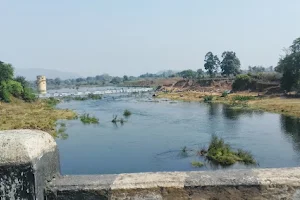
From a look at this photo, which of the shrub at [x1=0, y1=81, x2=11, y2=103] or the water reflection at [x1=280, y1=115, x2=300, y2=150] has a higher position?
the shrub at [x1=0, y1=81, x2=11, y2=103]

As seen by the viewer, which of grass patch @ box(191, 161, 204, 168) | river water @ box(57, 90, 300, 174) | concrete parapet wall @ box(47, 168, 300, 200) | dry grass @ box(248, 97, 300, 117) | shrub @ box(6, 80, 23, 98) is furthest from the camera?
shrub @ box(6, 80, 23, 98)

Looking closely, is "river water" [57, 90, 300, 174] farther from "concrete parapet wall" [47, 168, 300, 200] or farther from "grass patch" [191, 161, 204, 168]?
"concrete parapet wall" [47, 168, 300, 200]

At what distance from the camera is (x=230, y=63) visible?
103812 mm

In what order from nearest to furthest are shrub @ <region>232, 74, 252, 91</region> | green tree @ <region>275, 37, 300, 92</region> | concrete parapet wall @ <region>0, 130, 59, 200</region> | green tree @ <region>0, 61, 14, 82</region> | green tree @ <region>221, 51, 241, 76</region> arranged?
concrete parapet wall @ <region>0, 130, 59, 200</region> → green tree @ <region>275, 37, 300, 92</region> → green tree @ <region>0, 61, 14, 82</region> → shrub @ <region>232, 74, 252, 91</region> → green tree @ <region>221, 51, 241, 76</region>

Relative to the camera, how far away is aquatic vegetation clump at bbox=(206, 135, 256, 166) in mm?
20750

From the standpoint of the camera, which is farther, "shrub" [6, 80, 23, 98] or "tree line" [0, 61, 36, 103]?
"shrub" [6, 80, 23, 98]

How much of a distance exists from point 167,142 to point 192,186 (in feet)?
80.5

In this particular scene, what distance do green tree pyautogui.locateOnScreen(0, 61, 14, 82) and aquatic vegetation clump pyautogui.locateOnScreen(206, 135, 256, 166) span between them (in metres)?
51.8

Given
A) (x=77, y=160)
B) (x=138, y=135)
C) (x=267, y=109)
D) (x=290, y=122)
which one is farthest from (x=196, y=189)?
(x=267, y=109)

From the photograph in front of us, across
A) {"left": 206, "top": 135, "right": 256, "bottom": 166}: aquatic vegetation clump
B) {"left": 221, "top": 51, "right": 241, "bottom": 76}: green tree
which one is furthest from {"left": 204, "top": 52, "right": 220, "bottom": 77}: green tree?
{"left": 206, "top": 135, "right": 256, "bottom": 166}: aquatic vegetation clump

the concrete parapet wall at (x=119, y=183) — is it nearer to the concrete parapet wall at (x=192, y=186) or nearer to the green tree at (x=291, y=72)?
the concrete parapet wall at (x=192, y=186)

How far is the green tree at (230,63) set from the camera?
103812mm

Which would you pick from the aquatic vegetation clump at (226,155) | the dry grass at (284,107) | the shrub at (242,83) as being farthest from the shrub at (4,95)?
the aquatic vegetation clump at (226,155)

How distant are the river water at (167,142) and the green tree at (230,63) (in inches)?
2530
